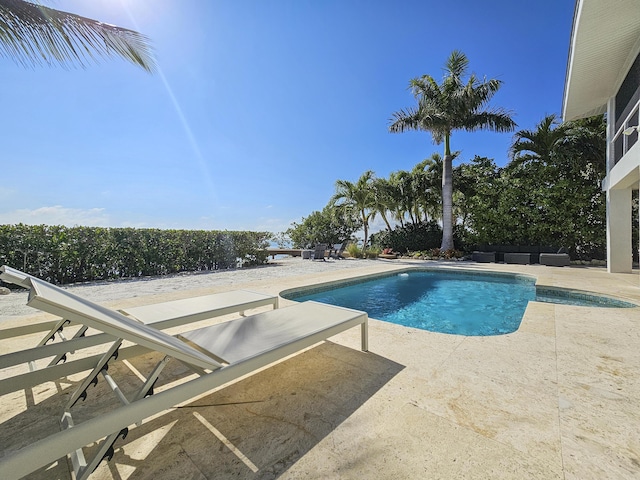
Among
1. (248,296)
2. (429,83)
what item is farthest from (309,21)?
(248,296)

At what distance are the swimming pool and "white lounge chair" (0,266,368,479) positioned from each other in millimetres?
3287

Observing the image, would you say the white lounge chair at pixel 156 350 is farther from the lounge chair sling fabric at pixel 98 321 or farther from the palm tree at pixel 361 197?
the palm tree at pixel 361 197

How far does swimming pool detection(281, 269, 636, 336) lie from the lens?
550 cm

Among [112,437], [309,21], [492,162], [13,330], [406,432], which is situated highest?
[309,21]

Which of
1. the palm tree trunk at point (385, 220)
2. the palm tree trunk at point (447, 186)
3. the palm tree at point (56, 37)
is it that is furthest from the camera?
the palm tree trunk at point (385, 220)

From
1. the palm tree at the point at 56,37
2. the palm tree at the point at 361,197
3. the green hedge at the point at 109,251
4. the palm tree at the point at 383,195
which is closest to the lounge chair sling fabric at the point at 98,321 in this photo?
the palm tree at the point at 56,37

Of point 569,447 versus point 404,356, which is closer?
point 569,447

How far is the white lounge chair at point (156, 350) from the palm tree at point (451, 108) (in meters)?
14.3

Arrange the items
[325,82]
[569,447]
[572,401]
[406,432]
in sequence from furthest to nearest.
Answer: [325,82], [572,401], [406,432], [569,447]

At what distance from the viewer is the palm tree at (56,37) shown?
15.6 feet

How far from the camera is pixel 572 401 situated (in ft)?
6.77

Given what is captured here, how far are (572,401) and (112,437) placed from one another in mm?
2967

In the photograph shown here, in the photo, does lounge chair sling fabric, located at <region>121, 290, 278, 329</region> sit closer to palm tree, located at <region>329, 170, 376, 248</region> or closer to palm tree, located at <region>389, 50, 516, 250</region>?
palm tree, located at <region>389, 50, 516, 250</region>

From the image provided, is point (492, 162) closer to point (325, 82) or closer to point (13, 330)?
point (325, 82)
